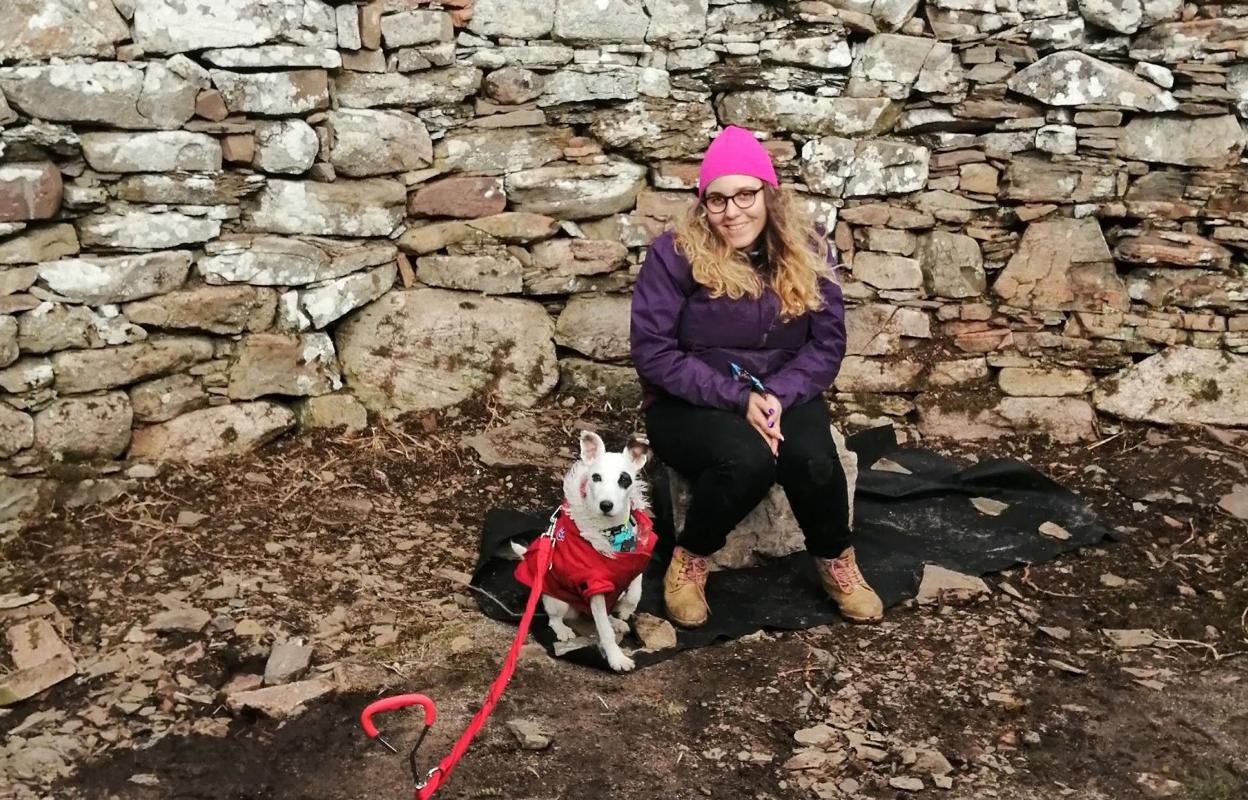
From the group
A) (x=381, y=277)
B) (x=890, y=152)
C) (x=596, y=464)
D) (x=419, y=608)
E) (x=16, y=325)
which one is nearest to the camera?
(x=596, y=464)

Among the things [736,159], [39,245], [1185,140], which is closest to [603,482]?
[736,159]

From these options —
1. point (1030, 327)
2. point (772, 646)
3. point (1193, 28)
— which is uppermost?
point (1193, 28)

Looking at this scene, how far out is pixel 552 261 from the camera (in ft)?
17.6

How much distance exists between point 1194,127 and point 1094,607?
105 inches

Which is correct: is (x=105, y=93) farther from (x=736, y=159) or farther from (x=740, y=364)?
(x=740, y=364)

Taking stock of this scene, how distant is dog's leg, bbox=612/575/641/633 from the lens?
387 cm

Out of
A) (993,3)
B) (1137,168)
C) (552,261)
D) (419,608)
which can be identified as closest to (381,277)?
(552,261)

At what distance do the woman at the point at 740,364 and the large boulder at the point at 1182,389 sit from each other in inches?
83.7

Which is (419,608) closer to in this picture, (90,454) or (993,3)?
(90,454)

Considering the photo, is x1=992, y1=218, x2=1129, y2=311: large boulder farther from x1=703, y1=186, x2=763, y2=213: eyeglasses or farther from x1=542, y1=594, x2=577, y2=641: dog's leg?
x1=542, y1=594, x2=577, y2=641: dog's leg

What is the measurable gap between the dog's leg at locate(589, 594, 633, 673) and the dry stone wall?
194cm

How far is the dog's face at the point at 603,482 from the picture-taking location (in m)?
3.57

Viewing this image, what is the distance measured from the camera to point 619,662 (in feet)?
11.9

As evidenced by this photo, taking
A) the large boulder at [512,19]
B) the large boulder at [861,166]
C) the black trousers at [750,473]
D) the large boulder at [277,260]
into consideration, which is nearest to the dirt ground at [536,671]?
the black trousers at [750,473]
